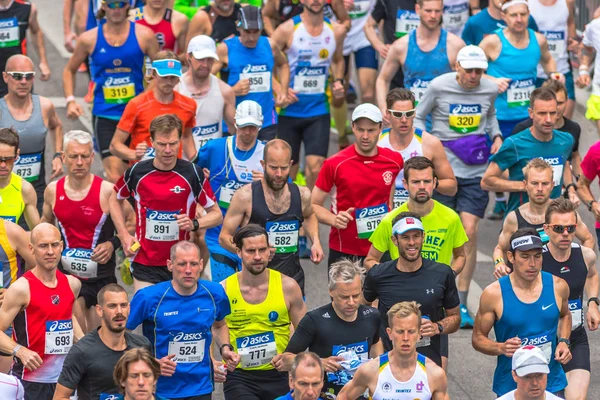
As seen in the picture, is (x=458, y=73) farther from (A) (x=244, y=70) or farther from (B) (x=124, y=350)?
(B) (x=124, y=350)

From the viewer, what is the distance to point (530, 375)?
887 centimetres

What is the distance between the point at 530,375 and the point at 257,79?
578 centimetres

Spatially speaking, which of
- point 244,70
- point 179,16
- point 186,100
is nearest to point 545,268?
point 186,100

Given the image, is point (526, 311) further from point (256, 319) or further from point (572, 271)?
point (256, 319)

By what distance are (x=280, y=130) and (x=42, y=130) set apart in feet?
8.92

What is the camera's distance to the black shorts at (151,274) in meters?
11.2

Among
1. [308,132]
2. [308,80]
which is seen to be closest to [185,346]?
[308,132]

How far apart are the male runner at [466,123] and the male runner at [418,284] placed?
2.61m

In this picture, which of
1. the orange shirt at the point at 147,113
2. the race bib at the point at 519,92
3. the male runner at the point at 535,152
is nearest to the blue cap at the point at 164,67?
the orange shirt at the point at 147,113

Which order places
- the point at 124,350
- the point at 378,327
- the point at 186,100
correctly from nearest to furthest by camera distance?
the point at 124,350 → the point at 378,327 → the point at 186,100

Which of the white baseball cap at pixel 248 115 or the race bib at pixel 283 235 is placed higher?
the white baseball cap at pixel 248 115

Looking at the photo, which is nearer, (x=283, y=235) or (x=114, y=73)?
(x=283, y=235)

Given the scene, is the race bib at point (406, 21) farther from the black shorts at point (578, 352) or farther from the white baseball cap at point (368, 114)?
the black shorts at point (578, 352)

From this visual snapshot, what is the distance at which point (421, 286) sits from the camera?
32.7ft
